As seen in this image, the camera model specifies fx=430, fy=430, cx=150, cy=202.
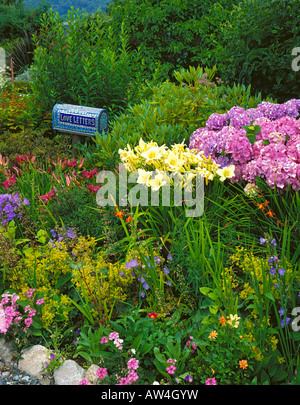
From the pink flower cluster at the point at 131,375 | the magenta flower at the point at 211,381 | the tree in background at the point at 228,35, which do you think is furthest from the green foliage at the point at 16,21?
the magenta flower at the point at 211,381

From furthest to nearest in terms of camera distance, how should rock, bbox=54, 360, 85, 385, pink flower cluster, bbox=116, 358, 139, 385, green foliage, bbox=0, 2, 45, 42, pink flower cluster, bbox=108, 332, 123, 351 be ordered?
green foliage, bbox=0, 2, 45, 42
rock, bbox=54, 360, 85, 385
pink flower cluster, bbox=108, 332, 123, 351
pink flower cluster, bbox=116, 358, 139, 385

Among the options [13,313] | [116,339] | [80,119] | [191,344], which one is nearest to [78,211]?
[13,313]

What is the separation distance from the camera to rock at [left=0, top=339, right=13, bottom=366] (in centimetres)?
285

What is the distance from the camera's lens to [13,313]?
9.26 ft

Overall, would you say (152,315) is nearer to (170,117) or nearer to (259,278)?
(259,278)

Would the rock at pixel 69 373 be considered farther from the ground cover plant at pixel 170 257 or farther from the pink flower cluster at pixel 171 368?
the pink flower cluster at pixel 171 368

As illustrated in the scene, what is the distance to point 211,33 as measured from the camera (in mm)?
8156

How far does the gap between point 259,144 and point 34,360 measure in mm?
2344

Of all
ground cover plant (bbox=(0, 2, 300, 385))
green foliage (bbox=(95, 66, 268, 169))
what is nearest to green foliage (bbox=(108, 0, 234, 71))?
green foliage (bbox=(95, 66, 268, 169))

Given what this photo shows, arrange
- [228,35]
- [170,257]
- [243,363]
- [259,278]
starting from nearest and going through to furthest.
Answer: [243,363]
[259,278]
[170,257]
[228,35]

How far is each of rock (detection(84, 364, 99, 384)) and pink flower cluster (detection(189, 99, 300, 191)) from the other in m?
1.82

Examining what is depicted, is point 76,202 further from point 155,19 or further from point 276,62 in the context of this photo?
point 155,19

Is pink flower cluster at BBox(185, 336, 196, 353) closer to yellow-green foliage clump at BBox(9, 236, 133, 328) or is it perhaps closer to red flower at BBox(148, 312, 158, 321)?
red flower at BBox(148, 312, 158, 321)

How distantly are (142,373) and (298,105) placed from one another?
288cm
